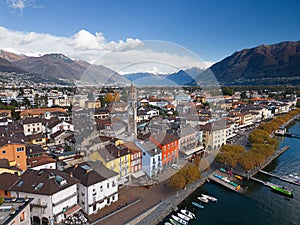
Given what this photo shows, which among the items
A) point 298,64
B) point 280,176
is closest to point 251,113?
point 280,176

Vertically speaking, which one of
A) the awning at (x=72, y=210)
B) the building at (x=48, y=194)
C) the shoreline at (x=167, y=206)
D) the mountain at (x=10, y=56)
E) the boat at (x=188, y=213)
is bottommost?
the boat at (x=188, y=213)

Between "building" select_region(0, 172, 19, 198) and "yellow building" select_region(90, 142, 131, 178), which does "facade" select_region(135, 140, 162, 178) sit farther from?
"building" select_region(0, 172, 19, 198)

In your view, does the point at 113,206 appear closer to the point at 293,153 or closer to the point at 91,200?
the point at 91,200

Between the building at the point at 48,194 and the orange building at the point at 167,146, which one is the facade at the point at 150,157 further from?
the building at the point at 48,194

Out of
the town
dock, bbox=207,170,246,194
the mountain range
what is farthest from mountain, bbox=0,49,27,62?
dock, bbox=207,170,246,194

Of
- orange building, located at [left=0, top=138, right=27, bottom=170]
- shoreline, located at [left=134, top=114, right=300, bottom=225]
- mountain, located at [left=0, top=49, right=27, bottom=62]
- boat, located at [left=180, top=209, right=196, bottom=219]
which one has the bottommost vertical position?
boat, located at [left=180, top=209, right=196, bottom=219]

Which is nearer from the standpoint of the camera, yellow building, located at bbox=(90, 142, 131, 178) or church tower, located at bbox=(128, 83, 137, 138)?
yellow building, located at bbox=(90, 142, 131, 178)

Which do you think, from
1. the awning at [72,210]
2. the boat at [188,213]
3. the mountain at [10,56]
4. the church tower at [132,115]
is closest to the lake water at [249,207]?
the boat at [188,213]
